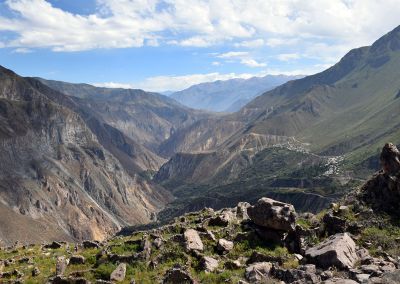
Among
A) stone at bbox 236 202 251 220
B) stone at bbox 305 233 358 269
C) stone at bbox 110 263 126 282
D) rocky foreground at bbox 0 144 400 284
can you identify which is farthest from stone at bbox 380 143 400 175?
stone at bbox 110 263 126 282

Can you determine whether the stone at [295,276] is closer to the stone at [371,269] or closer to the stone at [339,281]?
the stone at [339,281]

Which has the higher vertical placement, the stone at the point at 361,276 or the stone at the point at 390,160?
the stone at the point at 390,160

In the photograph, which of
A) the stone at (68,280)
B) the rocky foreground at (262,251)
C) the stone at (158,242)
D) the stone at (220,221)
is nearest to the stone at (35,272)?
the rocky foreground at (262,251)

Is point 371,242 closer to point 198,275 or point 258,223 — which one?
point 258,223

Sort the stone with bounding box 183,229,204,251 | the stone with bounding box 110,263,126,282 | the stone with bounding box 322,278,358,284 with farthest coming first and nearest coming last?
the stone with bounding box 183,229,204,251 → the stone with bounding box 110,263,126,282 → the stone with bounding box 322,278,358,284

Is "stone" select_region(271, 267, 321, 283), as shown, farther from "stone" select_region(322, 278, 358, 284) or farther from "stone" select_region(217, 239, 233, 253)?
"stone" select_region(217, 239, 233, 253)

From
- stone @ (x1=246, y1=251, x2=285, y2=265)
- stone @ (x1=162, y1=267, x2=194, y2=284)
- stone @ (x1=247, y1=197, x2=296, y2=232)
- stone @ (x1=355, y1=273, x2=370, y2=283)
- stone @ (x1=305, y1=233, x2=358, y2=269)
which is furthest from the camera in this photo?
stone @ (x1=247, y1=197, x2=296, y2=232)
